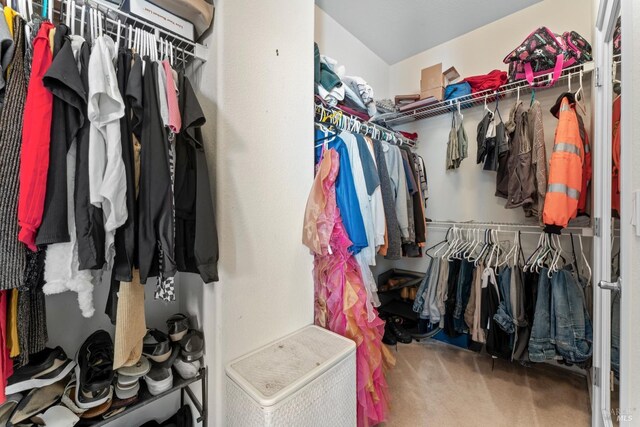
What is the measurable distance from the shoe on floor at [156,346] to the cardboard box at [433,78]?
2.66m

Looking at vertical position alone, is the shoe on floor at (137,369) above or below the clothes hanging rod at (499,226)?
below

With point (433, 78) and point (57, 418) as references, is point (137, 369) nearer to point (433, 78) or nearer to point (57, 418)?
point (57, 418)

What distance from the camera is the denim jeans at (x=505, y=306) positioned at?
176 cm

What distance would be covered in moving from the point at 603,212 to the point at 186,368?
7.07ft

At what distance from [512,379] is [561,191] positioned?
1.41 meters

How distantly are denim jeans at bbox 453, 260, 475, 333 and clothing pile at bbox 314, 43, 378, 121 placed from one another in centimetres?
143

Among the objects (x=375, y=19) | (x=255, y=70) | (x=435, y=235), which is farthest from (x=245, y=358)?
(x=375, y=19)

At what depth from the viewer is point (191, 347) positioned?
1062 millimetres

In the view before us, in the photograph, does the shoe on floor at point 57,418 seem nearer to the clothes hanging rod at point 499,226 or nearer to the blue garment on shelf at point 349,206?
the blue garment on shelf at point 349,206

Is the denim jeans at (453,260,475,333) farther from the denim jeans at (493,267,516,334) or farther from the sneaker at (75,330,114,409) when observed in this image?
the sneaker at (75,330,114,409)

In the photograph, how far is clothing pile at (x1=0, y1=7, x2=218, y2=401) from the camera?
24.6 inches

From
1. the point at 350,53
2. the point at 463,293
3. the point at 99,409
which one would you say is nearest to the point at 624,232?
the point at 463,293

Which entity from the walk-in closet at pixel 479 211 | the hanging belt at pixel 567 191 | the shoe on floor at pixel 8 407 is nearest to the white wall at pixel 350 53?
the walk-in closet at pixel 479 211

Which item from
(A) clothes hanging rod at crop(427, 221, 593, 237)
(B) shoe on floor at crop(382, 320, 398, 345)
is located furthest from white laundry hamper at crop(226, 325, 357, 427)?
(A) clothes hanging rod at crop(427, 221, 593, 237)
